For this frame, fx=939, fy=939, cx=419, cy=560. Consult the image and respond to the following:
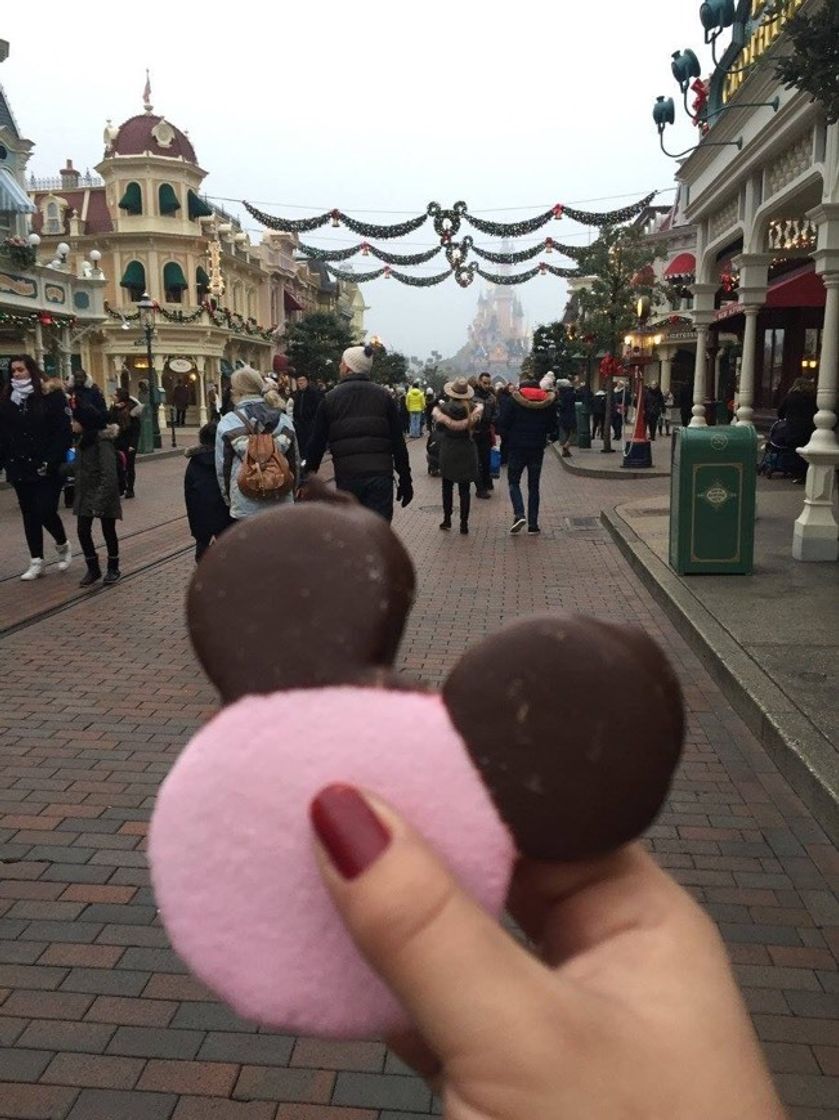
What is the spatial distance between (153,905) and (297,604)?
8.96ft

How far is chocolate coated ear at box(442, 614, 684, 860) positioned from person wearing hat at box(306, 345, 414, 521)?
5.50 m

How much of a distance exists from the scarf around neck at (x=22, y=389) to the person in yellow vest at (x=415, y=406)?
824 inches

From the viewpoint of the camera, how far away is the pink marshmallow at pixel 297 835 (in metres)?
0.85

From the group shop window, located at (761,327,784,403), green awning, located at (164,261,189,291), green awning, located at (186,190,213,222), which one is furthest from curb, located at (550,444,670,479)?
green awning, located at (186,190,213,222)

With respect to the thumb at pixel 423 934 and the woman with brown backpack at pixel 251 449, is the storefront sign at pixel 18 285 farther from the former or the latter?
the thumb at pixel 423 934

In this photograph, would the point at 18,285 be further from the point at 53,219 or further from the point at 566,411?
the point at 53,219

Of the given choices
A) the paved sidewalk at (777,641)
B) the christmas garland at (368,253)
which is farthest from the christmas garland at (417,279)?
the paved sidewalk at (777,641)

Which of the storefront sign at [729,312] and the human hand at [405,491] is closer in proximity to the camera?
the human hand at [405,491]

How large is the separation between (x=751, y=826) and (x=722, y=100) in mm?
10164

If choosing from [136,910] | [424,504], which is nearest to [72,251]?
[424,504]

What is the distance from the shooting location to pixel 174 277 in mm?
44094

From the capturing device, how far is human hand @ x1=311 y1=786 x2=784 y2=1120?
77 cm

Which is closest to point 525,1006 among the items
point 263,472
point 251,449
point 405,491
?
point 263,472

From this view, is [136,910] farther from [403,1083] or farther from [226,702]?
[226,702]
